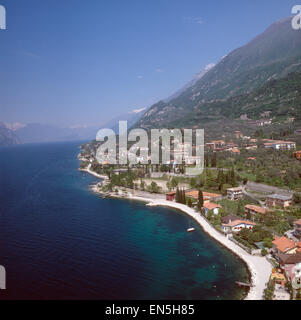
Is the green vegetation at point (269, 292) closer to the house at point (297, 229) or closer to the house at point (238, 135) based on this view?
the house at point (297, 229)

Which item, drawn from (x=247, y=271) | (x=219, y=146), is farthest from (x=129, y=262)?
(x=219, y=146)

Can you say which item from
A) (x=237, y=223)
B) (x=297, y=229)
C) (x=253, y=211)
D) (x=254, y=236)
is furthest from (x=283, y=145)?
(x=254, y=236)

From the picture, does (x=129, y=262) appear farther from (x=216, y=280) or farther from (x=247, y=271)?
(x=247, y=271)

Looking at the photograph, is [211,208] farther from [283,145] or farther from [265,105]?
[265,105]

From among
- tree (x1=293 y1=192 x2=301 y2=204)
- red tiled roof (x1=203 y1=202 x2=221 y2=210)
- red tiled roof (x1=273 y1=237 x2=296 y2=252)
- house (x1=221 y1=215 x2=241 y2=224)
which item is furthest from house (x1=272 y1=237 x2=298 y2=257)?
red tiled roof (x1=203 y1=202 x2=221 y2=210)

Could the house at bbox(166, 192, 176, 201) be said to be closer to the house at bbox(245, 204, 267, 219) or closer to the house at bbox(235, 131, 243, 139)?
the house at bbox(245, 204, 267, 219)

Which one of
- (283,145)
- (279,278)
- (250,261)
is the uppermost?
(283,145)

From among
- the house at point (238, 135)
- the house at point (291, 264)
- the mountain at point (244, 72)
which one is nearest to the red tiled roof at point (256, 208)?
the house at point (291, 264)
